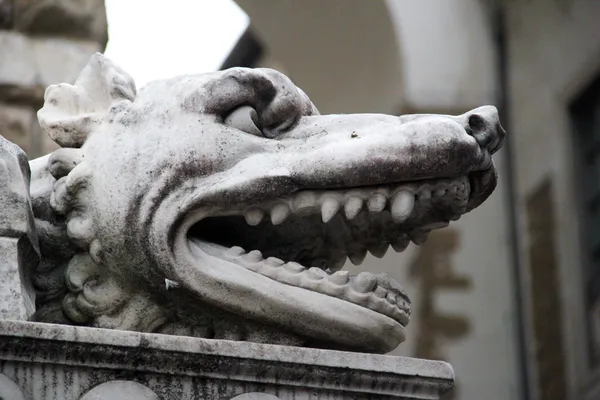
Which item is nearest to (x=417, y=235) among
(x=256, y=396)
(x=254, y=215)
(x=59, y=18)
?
(x=254, y=215)

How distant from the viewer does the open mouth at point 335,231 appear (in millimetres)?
2279

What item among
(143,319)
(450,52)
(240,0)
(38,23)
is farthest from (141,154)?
(450,52)

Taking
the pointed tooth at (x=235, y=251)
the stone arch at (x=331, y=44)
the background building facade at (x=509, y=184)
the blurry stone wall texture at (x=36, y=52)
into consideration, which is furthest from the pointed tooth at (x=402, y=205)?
the background building facade at (x=509, y=184)

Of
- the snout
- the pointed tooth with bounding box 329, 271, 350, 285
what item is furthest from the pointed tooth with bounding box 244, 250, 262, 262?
the snout

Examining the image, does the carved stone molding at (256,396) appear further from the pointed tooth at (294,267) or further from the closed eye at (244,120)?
the closed eye at (244,120)

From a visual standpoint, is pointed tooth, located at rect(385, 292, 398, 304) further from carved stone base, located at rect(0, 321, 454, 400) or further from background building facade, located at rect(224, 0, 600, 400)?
background building facade, located at rect(224, 0, 600, 400)

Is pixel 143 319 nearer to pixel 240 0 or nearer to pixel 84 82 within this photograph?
pixel 84 82

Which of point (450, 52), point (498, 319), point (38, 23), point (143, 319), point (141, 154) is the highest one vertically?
point (141, 154)

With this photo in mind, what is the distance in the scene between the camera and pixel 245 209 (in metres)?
2.29

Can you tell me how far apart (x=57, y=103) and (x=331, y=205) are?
0.48 meters

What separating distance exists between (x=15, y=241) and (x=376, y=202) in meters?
0.49

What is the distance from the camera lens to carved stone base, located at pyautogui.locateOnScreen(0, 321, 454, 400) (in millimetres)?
2107

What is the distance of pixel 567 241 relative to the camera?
9117 millimetres

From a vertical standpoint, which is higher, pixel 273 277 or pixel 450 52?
pixel 273 277
